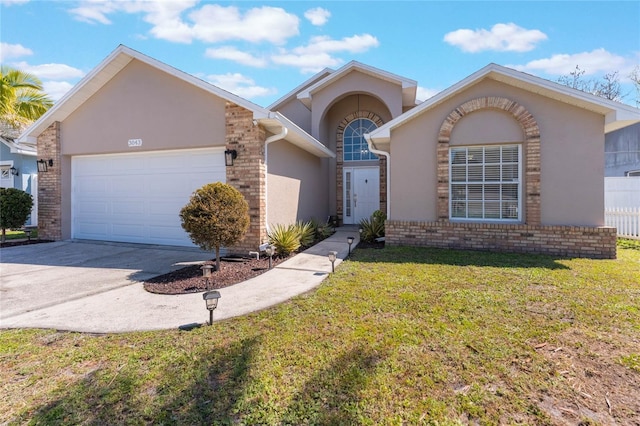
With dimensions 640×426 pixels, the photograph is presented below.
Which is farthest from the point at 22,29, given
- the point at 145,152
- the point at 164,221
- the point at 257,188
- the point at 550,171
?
the point at 550,171

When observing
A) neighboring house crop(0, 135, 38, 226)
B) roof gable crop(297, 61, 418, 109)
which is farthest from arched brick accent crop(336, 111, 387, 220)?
neighboring house crop(0, 135, 38, 226)

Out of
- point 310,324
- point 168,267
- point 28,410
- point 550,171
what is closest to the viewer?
point 28,410

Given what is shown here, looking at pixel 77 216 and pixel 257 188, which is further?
pixel 77 216

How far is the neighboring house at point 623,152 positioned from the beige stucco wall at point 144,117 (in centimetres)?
1836

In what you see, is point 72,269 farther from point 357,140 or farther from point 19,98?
point 19,98

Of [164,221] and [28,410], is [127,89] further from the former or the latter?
[28,410]

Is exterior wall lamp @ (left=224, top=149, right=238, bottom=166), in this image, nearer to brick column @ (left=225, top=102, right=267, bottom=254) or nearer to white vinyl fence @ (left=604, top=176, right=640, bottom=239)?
brick column @ (left=225, top=102, right=267, bottom=254)

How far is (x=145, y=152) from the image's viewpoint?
9359 mm

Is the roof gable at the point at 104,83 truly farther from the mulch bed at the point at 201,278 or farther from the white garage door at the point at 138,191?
the mulch bed at the point at 201,278

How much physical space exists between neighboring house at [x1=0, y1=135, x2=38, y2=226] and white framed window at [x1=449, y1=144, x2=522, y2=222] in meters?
17.4

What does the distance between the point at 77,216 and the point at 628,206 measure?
17.9 metres

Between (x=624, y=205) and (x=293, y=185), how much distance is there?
10.9m

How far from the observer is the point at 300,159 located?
1099cm

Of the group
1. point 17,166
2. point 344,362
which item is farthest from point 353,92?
point 17,166
